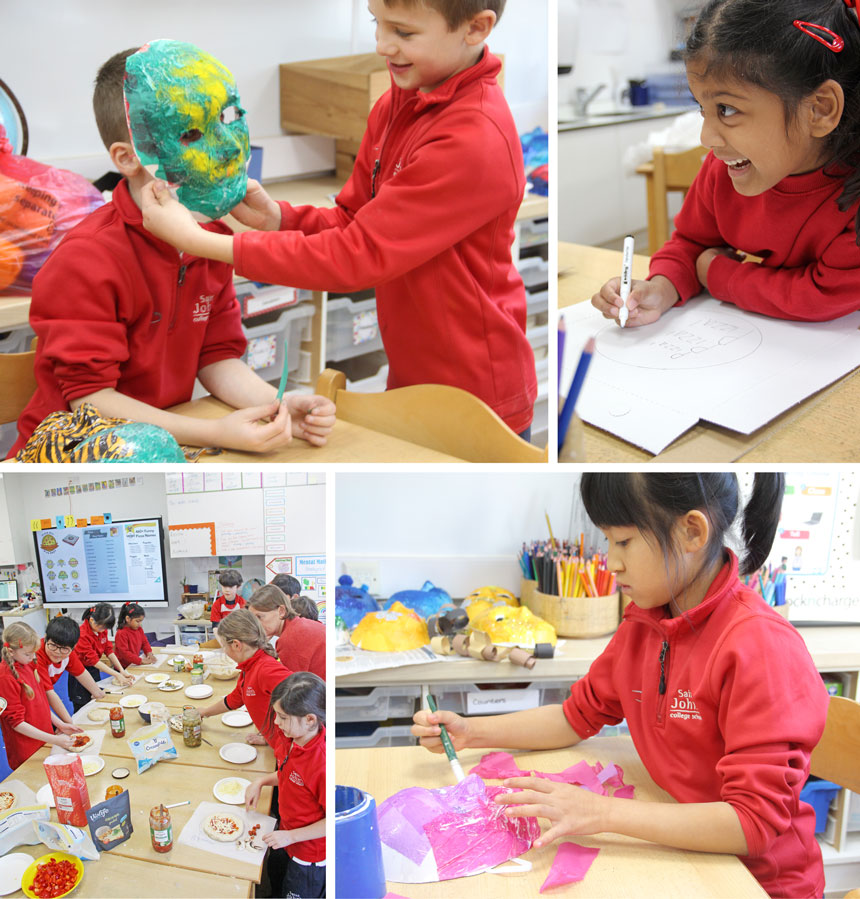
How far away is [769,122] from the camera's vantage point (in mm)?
881

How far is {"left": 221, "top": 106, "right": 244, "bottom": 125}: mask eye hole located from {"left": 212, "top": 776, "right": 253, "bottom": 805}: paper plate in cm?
67

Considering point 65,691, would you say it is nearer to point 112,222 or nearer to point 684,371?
point 112,222

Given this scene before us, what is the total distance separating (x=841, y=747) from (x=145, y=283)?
3.19 ft

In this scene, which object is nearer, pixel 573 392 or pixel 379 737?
pixel 573 392

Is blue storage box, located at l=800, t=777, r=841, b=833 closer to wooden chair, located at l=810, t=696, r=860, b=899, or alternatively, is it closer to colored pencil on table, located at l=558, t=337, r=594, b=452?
wooden chair, located at l=810, t=696, r=860, b=899

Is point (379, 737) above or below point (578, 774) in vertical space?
below

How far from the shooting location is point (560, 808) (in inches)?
29.3

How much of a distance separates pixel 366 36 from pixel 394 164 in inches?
55.9

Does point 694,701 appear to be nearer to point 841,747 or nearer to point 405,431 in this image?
point 841,747

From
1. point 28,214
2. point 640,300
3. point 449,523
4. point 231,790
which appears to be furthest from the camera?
point 449,523

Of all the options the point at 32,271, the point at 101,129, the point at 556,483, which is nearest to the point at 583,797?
the point at 101,129

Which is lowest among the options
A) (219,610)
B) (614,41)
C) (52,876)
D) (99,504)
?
(52,876)

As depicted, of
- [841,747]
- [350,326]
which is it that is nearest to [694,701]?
[841,747]

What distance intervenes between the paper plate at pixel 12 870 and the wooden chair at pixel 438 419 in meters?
0.58
